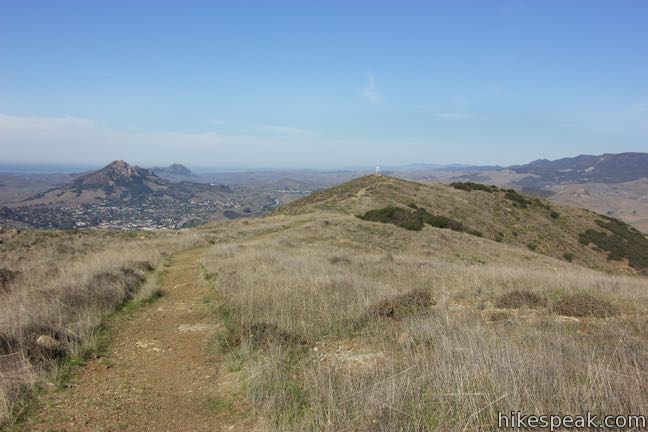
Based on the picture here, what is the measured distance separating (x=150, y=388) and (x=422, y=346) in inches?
149

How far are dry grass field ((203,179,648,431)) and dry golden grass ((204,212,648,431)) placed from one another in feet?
0.07

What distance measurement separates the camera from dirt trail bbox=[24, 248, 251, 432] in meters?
4.61

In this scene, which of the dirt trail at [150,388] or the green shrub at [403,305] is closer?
the dirt trail at [150,388]

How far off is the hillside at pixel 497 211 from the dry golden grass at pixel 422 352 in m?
24.5

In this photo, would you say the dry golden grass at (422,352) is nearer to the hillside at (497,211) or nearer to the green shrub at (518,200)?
the hillside at (497,211)

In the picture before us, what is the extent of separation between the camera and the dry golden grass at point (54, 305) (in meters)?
5.60

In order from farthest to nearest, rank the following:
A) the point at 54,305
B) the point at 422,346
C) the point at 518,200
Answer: the point at 518,200, the point at 54,305, the point at 422,346

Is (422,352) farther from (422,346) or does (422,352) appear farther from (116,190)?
(116,190)

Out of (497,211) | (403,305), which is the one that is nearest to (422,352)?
(403,305)

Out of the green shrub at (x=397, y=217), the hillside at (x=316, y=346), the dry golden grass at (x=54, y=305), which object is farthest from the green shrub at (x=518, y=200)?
the dry golden grass at (x=54, y=305)

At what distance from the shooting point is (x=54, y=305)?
798 centimetres

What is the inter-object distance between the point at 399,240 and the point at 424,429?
22079 millimetres

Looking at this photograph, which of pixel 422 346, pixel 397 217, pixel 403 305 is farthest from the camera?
pixel 397 217

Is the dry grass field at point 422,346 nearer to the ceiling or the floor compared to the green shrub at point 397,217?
nearer to the ceiling
